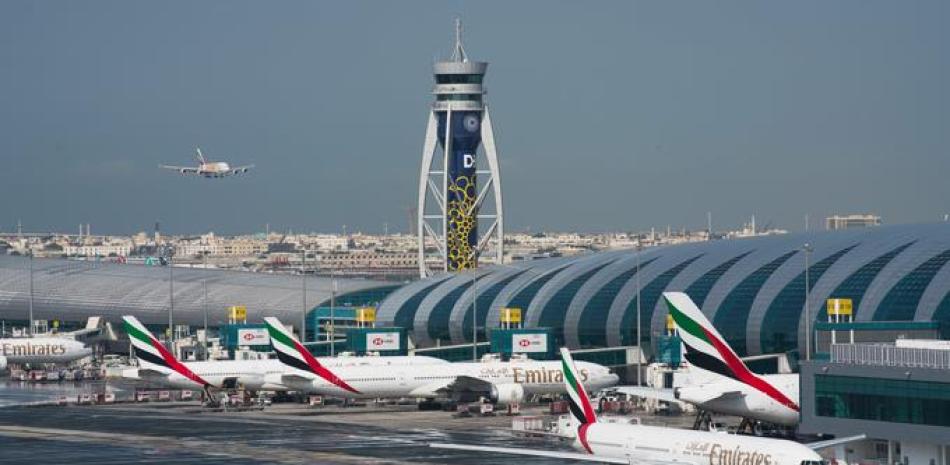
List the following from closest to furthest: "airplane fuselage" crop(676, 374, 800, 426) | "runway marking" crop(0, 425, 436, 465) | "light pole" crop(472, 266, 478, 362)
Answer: "airplane fuselage" crop(676, 374, 800, 426) < "runway marking" crop(0, 425, 436, 465) < "light pole" crop(472, 266, 478, 362)

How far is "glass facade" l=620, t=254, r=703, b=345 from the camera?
458 ft

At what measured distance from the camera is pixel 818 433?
265 ft

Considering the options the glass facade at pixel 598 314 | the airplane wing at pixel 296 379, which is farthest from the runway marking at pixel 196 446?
the glass facade at pixel 598 314

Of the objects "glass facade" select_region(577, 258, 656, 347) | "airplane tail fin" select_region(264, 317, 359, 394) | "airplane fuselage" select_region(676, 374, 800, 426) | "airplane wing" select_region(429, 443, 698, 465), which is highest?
"glass facade" select_region(577, 258, 656, 347)

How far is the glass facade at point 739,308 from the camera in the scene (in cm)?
13012

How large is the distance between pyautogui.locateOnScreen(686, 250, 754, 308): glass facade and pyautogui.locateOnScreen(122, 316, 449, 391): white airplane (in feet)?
70.4

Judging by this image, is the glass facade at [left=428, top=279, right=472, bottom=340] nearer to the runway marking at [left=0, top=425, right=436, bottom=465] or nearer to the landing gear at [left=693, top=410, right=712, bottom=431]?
the runway marking at [left=0, top=425, right=436, bottom=465]

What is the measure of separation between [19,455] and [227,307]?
4202 inches

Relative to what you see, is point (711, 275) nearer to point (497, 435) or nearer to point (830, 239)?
point (830, 239)

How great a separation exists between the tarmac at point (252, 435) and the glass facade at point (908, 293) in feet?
70.8

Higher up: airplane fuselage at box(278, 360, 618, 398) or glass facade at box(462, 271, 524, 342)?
glass facade at box(462, 271, 524, 342)

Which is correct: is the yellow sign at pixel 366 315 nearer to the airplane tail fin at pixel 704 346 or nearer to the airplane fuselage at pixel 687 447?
the airplane tail fin at pixel 704 346

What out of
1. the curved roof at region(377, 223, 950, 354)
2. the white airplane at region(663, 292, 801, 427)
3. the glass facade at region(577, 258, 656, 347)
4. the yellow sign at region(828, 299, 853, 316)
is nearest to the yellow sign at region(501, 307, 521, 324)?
the curved roof at region(377, 223, 950, 354)

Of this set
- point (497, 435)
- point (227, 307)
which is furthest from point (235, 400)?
point (227, 307)
